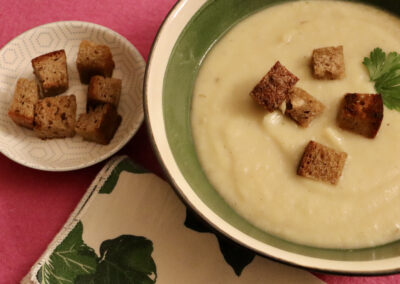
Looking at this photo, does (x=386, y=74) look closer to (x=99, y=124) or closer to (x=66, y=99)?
(x=99, y=124)

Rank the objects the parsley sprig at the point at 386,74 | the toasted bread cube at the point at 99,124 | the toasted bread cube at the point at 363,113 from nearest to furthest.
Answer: the toasted bread cube at the point at 363,113, the parsley sprig at the point at 386,74, the toasted bread cube at the point at 99,124

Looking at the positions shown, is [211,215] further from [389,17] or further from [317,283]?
[389,17]

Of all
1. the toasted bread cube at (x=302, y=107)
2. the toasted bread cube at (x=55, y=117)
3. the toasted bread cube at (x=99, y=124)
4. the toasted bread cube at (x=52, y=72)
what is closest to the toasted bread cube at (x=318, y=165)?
the toasted bread cube at (x=302, y=107)

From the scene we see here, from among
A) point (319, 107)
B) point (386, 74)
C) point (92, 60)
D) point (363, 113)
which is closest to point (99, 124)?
point (92, 60)

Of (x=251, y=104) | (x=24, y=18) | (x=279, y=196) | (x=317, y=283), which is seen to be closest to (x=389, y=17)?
(x=251, y=104)

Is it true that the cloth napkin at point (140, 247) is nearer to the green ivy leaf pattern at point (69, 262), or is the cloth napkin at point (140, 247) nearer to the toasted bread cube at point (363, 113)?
the green ivy leaf pattern at point (69, 262)

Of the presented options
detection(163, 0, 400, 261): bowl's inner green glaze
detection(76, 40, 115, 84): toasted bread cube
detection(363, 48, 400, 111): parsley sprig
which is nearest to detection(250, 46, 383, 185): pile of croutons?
detection(363, 48, 400, 111): parsley sprig
